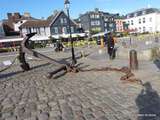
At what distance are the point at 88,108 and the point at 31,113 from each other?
1.43m

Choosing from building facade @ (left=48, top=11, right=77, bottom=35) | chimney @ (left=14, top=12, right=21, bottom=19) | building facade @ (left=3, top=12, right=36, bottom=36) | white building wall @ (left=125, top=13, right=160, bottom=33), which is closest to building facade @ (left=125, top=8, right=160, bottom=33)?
white building wall @ (left=125, top=13, right=160, bottom=33)

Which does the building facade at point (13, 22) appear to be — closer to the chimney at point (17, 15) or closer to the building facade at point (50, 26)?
the chimney at point (17, 15)

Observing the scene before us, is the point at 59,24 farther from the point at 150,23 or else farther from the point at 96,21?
the point at 150,23

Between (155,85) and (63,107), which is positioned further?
(155,85)

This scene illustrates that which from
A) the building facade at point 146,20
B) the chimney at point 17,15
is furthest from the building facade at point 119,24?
the chimney at point 17,15

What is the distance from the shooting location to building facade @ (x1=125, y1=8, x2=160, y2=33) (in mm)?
87875

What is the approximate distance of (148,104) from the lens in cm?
657

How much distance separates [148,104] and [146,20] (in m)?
87.6

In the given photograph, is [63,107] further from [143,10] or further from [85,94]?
[143,10]

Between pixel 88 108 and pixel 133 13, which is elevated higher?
pixel 133 13

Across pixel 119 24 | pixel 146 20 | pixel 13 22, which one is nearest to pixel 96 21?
pixel 119 24

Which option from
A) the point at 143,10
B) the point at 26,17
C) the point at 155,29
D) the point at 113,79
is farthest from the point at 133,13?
the point at 113,79

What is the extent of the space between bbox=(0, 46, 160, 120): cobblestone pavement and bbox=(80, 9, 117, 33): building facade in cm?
7622

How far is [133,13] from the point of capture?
3836 inches
